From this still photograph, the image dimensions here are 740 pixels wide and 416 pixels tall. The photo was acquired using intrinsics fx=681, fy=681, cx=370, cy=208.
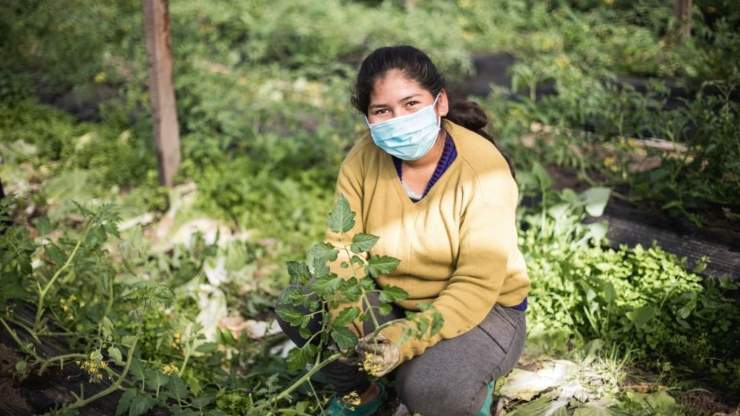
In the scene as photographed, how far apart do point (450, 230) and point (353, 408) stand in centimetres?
79

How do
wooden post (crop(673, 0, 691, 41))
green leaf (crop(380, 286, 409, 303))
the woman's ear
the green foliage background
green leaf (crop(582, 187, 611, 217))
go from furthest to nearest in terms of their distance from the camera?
wooden post (crop(673, 0, 691, 41)) < green leaf (crop(582, 187, 611, 217)) < the green foliage background < the woman's ear < green leaf (crop(380, 286, 409, 303))

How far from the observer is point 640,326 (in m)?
2.78

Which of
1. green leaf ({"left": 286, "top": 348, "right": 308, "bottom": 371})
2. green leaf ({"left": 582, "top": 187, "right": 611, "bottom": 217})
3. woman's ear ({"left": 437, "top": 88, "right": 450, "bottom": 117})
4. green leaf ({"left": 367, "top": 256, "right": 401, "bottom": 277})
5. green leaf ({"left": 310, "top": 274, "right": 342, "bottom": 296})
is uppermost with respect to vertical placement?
woman's ear ({"left": 437, "top": 88, "right": 450, "bottom": 117})

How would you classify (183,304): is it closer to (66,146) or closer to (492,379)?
(492,379)

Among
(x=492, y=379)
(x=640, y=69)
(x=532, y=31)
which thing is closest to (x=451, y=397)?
(x=492, y=379)

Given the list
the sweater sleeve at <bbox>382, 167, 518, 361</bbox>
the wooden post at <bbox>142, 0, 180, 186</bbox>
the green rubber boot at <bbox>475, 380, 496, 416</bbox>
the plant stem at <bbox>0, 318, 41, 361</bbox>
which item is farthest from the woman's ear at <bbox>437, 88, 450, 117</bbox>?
the wooden post at <bbox>142, 0, 180, 186</bbox>

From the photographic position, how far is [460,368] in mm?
2295

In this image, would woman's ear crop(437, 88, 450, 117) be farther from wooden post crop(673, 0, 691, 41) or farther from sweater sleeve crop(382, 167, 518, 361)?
wooden post crop(673, 0, 691, 41)

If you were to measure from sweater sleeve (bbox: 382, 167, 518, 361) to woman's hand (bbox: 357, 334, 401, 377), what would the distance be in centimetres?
8

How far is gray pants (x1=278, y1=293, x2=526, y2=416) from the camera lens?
2.26 metres

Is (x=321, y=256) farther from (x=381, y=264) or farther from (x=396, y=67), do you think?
(x=396, y=67)

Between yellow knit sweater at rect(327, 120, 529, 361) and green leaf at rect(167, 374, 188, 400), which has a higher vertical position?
yellow knit sweater at rect(327, 120, 529, 361)

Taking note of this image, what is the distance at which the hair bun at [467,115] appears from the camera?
8.76 ft

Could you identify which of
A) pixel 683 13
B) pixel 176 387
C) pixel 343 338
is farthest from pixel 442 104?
pixel 683 13
